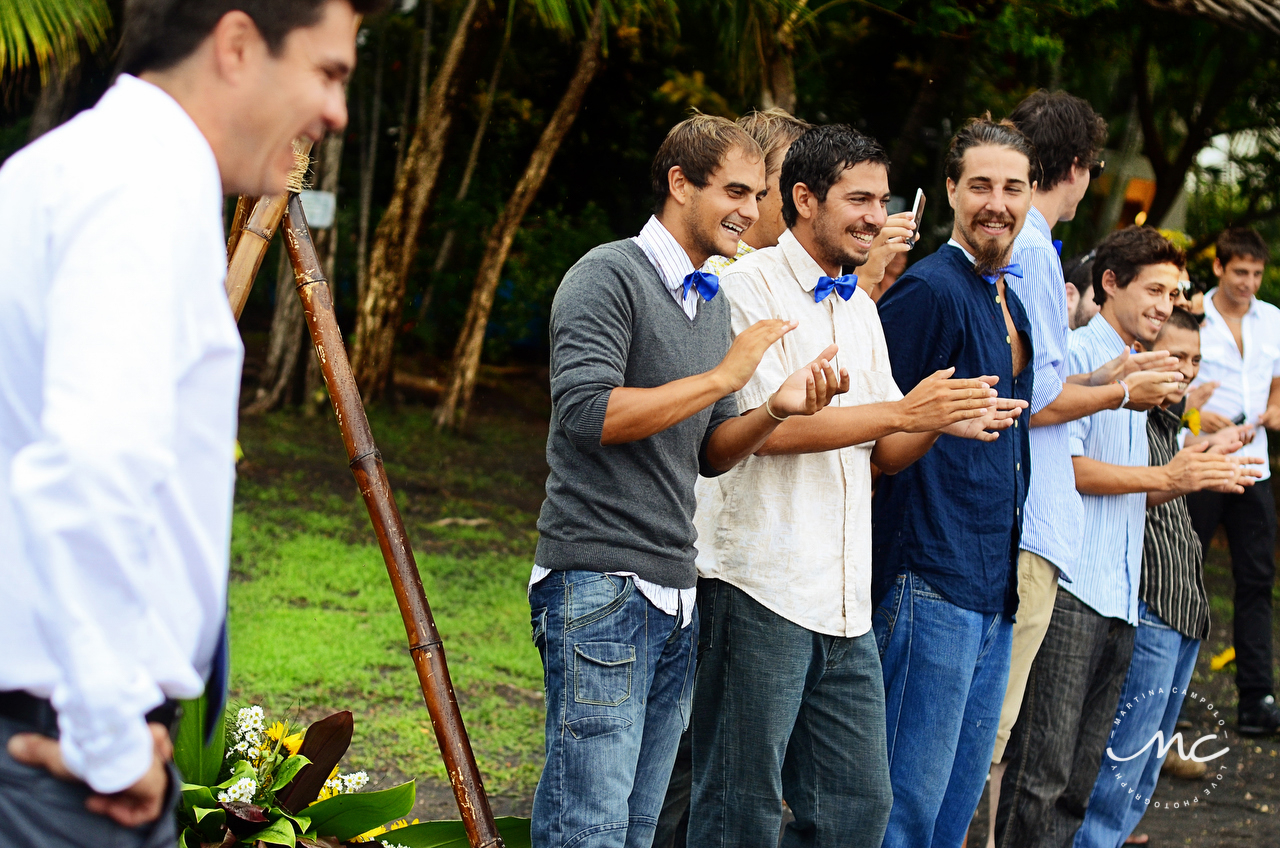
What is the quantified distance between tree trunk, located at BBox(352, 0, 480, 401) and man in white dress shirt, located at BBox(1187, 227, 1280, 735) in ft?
23.5

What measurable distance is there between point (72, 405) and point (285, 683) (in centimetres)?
460

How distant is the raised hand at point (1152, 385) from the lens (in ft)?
11.6

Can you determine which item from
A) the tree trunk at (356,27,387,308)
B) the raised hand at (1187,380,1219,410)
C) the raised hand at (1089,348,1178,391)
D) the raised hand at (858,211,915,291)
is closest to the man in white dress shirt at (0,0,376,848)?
the raised hand at (858,211,915,291)

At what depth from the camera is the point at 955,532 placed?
312cm

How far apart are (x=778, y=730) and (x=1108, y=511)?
Answer: 155 centimetres

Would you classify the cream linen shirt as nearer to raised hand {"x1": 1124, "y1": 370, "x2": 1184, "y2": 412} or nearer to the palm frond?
raised hand {"x1": 1124, "y1": 370, "x2": 1184, "y2": 412}

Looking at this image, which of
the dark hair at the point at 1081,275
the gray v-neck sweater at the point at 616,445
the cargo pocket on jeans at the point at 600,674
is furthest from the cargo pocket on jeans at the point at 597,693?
the dark hair at the point at 1081,275

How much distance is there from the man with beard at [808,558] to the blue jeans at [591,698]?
330 mm

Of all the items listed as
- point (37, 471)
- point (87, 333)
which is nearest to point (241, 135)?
point (87, 333)

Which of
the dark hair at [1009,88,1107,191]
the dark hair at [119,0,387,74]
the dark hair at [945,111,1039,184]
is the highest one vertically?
the dark hair at [1009,88,1107,191]

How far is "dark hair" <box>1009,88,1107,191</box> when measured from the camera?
3691 millimetres

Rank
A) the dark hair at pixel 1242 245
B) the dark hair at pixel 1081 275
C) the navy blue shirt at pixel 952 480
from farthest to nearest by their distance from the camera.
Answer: the dark hair at pixel 1242 245, the dark hair at pixel 1081 275, the navy blue shirt at pixel 952 480

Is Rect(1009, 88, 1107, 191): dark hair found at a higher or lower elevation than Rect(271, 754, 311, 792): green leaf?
higher

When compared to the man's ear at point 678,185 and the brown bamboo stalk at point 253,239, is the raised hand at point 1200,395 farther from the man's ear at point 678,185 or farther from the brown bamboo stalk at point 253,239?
the brown bamboo stalk at point 253,239
